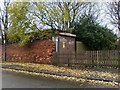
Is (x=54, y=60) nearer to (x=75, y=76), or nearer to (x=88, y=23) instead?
(x=75, y=76)

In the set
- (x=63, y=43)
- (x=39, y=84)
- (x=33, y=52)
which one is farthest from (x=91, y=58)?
(x=39, y=84)

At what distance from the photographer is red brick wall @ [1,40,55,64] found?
24112 mm

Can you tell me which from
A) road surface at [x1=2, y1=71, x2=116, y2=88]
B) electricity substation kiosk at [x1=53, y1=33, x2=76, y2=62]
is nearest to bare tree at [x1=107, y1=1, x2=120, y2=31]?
electricity substation kiosk at [x1=53, y1=33, x2=76, y2=62]

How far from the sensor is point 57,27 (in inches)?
945

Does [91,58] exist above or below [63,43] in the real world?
below

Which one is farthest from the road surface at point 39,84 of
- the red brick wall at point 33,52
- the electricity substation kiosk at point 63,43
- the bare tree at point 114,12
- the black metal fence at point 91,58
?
the bare tree at point 114,12

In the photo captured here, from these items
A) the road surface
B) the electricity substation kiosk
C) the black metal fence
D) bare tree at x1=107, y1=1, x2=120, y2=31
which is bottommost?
the road surface

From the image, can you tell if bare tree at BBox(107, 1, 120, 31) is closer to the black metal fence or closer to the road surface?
the black metal fence

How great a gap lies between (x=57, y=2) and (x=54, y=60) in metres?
5.50

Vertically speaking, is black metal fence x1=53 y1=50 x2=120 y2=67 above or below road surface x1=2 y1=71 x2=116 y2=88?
above

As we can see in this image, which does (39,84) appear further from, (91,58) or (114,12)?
(114,12)

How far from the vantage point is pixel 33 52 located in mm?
26203

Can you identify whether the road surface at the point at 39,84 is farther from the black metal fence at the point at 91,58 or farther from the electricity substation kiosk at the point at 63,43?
the electricity substation kiosk at the point at 63,43

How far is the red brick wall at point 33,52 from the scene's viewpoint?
79.1ft
